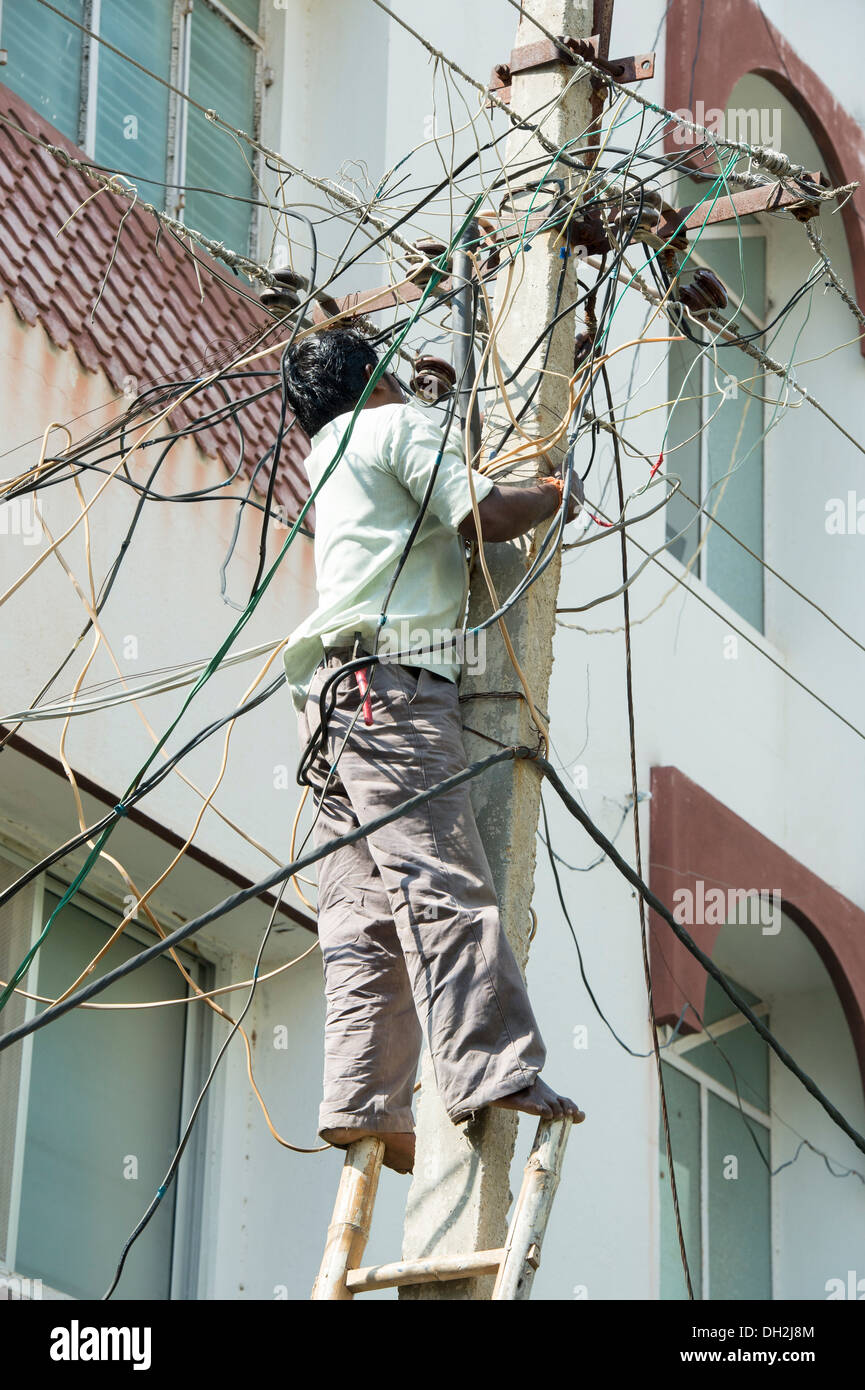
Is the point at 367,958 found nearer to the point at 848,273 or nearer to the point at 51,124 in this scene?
the point at 51,124

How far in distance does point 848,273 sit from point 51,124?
5.30 metres

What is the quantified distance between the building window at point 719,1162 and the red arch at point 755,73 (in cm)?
389

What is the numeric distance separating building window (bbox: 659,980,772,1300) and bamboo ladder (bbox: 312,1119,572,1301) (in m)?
4.72

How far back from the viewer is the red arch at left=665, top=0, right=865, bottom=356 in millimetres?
10180

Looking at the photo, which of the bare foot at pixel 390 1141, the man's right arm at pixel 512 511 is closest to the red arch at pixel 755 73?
the man's right arm at pixel 512 511

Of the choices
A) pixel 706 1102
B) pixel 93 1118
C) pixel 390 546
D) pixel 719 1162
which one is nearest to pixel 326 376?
pixel 390 546

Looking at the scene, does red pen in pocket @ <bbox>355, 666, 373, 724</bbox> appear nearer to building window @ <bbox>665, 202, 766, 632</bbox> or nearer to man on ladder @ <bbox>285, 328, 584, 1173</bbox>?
man on ladder @ <bbox>285, 328, 584, 1173</bbox>

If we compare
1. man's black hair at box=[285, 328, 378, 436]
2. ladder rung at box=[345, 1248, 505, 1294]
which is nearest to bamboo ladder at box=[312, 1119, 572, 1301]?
ladder rung at box=[345, 1248, 505, 1294]

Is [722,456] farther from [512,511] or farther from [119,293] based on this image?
[512,511]

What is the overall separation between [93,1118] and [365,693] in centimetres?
293

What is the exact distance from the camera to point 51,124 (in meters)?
7.68
